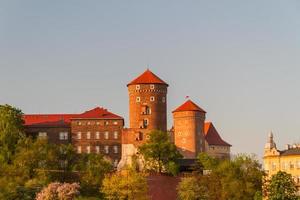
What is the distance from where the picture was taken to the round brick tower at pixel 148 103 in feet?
357

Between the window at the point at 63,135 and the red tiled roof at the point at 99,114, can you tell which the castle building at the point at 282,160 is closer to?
the red tiled roof at the point at 99,114

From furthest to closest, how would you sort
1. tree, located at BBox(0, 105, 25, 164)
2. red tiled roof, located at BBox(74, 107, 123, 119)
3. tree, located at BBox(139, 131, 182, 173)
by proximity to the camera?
red tiled roof, located at BBox(74, 107, 123, 119)
tree, located at BBox(139, 131, 182, 173)
tree, located at BBox(0, 105, 25, 164)

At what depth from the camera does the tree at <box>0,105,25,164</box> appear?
96819 mm

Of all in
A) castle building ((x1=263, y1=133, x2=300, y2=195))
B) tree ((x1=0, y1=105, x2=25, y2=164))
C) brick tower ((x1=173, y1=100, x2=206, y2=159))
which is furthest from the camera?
brick tower ((x1=173, y1=100, x2=206, y2=159))

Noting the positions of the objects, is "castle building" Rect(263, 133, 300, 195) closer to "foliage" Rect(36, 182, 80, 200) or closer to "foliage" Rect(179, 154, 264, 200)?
"foliage" Rect(179, 154, 264, 200)

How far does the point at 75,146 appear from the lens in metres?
110

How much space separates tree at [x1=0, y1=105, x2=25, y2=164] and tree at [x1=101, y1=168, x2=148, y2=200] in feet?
41.3

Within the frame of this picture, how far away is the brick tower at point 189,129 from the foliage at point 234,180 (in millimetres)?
20774

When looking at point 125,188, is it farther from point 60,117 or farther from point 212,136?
point 212,136

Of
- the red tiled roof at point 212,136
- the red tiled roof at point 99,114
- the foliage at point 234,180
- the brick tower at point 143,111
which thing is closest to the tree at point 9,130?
the red tiled roof at point 99,114

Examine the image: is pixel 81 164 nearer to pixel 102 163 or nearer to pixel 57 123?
pixel 102 163

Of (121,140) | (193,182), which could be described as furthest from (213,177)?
(121,140)

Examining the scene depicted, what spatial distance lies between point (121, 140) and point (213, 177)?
2246cm

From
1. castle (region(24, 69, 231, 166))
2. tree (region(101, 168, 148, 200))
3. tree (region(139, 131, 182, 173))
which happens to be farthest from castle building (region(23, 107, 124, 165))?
tree (region(101, 168, 148, 200))
